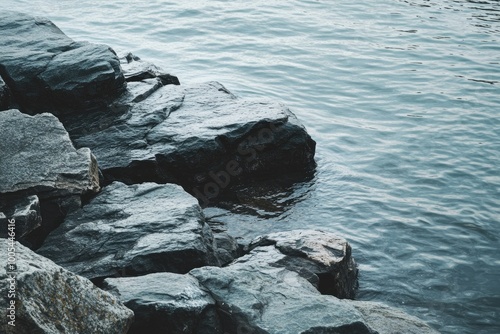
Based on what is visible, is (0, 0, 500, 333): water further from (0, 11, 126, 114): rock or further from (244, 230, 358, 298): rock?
(0, 11, 126, 114): rock

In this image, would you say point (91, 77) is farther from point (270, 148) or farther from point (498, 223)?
point (498, 223)

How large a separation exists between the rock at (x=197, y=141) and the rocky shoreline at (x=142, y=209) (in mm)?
21

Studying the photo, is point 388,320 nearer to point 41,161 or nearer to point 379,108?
point 41,161

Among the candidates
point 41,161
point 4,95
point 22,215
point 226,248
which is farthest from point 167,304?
point 4,95

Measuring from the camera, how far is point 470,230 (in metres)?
9.89

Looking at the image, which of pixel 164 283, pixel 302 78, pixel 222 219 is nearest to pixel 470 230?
pixel 222 219

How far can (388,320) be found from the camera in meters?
6.87

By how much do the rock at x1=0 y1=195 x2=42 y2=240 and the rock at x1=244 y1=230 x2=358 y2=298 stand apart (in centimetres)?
225

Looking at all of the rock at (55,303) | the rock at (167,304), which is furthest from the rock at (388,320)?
the rock at (55,303)

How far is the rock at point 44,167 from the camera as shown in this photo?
7.61m

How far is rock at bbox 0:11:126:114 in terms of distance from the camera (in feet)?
35.4

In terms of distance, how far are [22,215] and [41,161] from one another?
43.8 inches

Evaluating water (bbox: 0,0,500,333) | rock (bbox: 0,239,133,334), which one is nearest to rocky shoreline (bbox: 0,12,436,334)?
rock (bbox: 0,239,133,334)

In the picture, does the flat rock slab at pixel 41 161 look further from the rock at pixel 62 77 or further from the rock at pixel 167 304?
the rock at pixel 62 77
